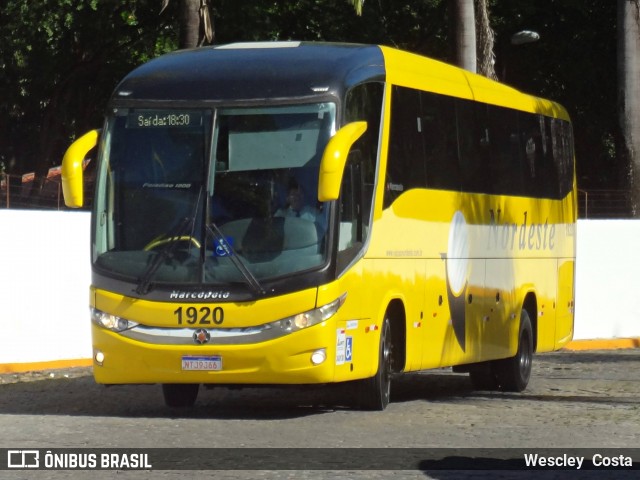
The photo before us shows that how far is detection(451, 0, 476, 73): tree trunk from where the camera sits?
26.5 meters

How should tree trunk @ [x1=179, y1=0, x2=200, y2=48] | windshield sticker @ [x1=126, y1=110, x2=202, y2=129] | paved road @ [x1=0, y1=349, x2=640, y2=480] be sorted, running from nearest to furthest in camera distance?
paved road @ [x1=0, y1=349, x2=640, y2=480] < windshield sticker @ [x1=126, y1=110, x2=202, y2=129] < tree trunk @ [x1=179, y1=0, x2=200, y2=48]

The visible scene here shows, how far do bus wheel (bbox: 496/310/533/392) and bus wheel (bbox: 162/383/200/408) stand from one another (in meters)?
4.28

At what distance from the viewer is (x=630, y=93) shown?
32.7 meters

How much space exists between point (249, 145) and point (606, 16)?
33.4 meters

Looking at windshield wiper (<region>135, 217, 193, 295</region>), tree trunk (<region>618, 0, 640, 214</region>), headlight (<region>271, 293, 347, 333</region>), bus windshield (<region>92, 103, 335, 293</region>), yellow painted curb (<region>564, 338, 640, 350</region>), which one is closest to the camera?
headlight (<region>271, 293, 347, 333</region>)

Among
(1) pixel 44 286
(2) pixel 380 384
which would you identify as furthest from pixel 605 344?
(2) pixel 380 384

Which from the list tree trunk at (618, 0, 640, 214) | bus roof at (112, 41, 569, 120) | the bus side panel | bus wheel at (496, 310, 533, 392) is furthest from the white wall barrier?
tree trunk at (618, 0, 640, 214)

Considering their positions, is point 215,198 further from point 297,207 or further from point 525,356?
point 525,356

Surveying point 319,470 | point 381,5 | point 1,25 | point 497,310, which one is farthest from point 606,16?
point 319,470

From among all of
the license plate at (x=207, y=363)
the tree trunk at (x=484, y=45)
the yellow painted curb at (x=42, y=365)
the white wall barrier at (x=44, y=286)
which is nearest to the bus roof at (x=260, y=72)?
the license plate at (x=207, y=363)

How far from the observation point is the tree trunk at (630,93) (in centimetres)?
3253

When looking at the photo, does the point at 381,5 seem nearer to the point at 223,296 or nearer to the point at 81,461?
the point at 223,296

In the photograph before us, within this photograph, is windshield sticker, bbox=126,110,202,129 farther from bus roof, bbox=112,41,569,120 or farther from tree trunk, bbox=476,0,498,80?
tree trunk, bbox=476,0,498,80

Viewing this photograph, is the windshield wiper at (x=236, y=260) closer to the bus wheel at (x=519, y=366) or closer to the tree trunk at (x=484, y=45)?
the bus wheel at (x=519, y=366)
